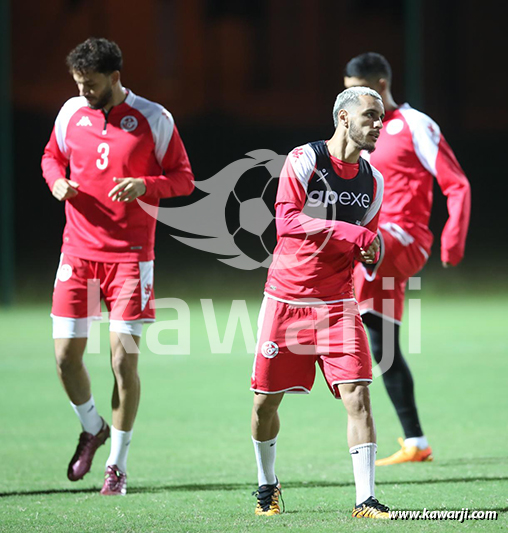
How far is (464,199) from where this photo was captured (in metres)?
5.80

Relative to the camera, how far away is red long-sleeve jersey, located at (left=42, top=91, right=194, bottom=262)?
523 centimetres

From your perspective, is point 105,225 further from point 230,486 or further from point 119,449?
point 230,486

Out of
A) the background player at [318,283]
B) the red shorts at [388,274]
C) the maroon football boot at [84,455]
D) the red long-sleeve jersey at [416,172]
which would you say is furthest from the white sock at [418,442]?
the maroon football boot at [84,455]

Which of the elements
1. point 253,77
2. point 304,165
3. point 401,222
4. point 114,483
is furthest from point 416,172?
point 253,77

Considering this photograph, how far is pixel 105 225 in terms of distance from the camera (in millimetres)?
5242

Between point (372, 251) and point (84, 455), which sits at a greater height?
point (372, 251)

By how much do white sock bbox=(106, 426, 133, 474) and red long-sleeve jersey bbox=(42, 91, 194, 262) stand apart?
37.5 inches

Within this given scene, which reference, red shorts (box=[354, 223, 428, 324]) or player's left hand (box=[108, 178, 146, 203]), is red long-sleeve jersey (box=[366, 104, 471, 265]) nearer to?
red shorts (box=[354, 223, 428, 324])

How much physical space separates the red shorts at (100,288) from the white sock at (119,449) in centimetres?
63

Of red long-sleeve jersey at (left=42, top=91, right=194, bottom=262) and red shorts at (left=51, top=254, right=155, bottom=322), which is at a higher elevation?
red long-sleeve jersey at (left=42, top=91, right=194, bottom=262)

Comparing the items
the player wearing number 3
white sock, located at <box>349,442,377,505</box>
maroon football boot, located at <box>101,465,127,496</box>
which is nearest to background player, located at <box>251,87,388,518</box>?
white sock, located at <box>349,442,377,505</box>

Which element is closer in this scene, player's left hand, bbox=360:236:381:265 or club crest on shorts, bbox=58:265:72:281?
player's left hand, bbox=360:236:381:265

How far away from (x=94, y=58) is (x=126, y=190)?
0.74m

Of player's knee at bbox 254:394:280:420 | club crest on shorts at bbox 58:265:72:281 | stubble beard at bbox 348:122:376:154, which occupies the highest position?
stubble beard at bbox 348:122:376:154
